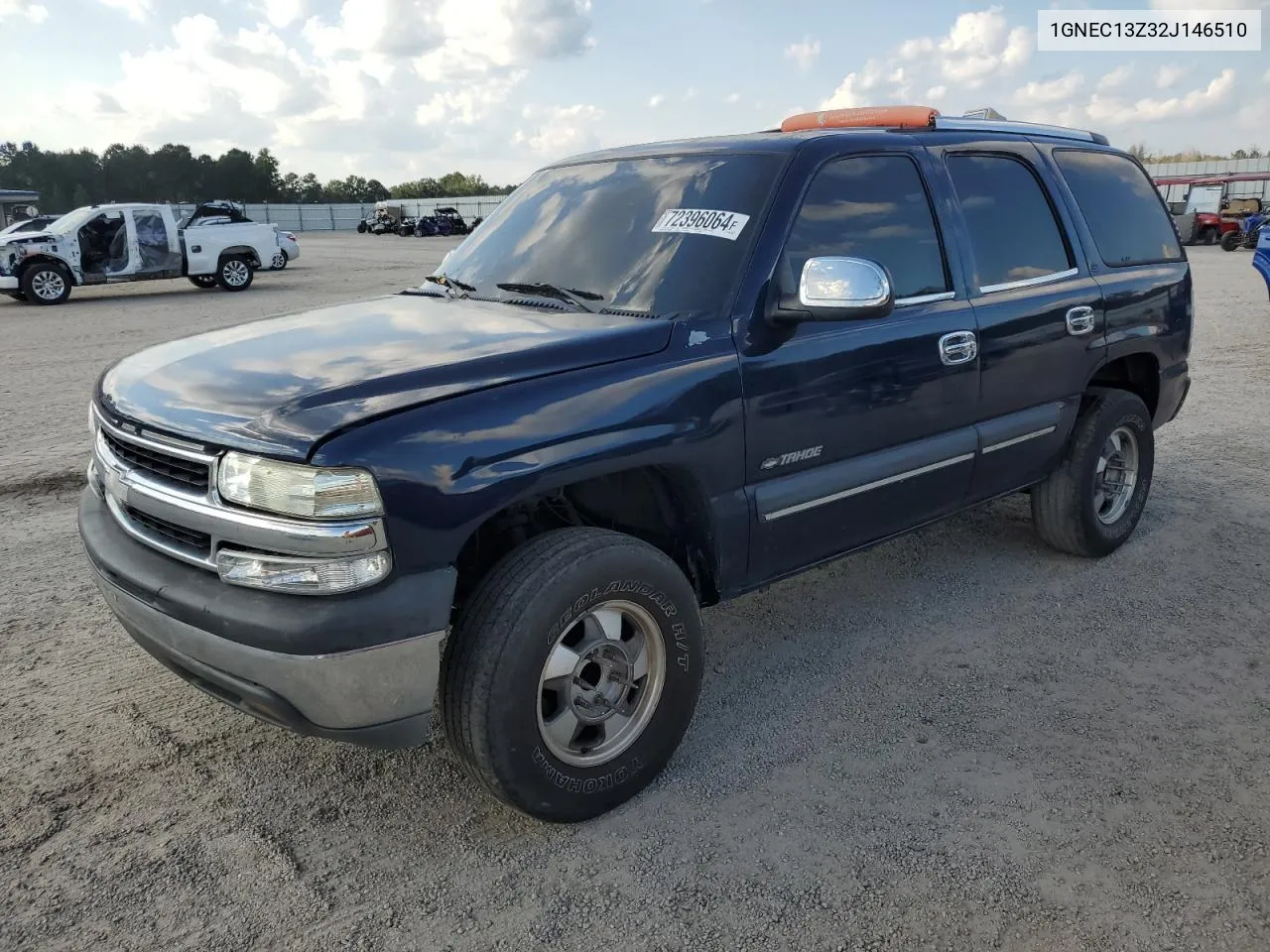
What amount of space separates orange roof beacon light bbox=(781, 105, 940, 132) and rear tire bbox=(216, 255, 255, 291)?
17540mm

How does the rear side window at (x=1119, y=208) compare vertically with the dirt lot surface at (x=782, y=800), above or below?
above

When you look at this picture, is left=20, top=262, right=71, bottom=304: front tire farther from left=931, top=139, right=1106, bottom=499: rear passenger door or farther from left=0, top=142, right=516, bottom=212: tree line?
left=0, top=142, right=516, bottom=212: tree line

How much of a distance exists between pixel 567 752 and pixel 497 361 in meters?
1.12

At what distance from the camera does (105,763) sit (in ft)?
10.2

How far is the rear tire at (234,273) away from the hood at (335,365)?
57.7 feet

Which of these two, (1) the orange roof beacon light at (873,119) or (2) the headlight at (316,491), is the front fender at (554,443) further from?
(1) the orange roof beacon light at (873,119)

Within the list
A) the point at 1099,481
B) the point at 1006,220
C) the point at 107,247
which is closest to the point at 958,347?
the point at 1006,220

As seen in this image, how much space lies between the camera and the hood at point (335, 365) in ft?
7.88

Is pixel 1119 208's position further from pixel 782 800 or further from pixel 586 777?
pixel 586 777

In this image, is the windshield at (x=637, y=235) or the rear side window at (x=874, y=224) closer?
the windshield at (x=637, y=235)

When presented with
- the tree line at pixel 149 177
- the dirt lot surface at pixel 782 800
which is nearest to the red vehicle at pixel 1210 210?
the dirt lot surface at pixel 782 800

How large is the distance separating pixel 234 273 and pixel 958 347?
734 inches

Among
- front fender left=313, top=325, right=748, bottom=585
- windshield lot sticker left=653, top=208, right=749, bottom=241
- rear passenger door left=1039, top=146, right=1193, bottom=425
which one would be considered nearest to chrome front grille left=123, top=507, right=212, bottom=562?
front fender left=313, top=325, right=748, bottom=585

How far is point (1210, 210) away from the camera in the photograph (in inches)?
1235
